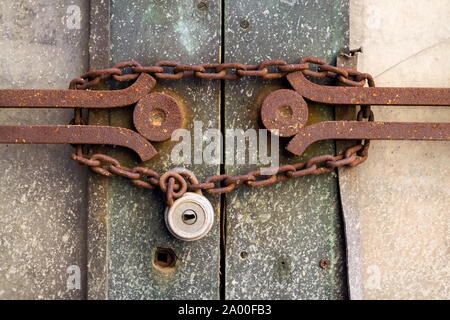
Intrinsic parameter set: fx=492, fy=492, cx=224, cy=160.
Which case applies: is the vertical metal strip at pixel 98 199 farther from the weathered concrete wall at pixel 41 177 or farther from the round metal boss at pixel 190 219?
the round metal boss at pixel 190 219

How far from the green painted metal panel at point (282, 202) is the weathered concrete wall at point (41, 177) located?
42 cm

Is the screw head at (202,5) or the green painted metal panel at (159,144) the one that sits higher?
the screw head at (202,5)

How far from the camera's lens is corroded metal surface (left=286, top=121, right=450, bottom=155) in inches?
49.2

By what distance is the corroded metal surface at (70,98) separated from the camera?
4.07ft

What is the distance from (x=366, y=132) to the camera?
4.10 ft

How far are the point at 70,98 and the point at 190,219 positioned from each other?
43cm

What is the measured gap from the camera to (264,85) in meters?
1.30

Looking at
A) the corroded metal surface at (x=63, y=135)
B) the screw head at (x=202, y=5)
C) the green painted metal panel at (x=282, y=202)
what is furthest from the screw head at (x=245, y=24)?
the corroded metal surface at (x=63, y=135)

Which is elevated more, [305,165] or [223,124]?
[223,124]

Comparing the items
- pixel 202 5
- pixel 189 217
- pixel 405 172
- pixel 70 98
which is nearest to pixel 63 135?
pixel 70 98

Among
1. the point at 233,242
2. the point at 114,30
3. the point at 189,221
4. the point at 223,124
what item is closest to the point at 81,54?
the point at 114,30

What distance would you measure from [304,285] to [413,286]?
30cm

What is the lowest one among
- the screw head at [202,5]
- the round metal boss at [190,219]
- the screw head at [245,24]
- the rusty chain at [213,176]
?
the round metal boss at [190,219]

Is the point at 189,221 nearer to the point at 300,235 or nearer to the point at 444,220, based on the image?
the point at 300,235
